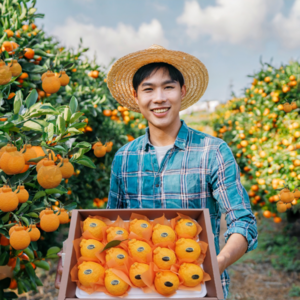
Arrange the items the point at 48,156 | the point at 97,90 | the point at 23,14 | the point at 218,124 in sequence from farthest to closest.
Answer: the point at 218,124, the point at 97,90, the point at 23,14, the point at 48,156

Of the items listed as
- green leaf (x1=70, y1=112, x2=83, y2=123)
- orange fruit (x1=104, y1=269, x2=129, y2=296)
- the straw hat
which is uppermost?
the straw hat

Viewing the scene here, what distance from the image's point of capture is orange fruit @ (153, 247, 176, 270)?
977 mm

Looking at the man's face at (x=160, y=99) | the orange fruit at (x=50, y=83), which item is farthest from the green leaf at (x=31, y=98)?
the man's face at (x=160, y=99)

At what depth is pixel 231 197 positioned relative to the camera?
4.52 ft

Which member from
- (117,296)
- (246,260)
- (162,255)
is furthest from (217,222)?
(246,260)

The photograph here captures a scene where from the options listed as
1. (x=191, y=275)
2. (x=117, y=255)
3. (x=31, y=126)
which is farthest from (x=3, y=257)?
(x=191, y=275)

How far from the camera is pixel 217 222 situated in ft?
5.26

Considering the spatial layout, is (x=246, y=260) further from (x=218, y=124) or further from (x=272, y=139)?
(x=218, y=124)

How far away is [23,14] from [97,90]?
87 cm

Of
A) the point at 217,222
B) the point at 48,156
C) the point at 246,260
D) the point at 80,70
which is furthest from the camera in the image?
the point at 246,260

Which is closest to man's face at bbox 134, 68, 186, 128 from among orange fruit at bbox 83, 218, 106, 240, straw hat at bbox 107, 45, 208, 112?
straw hat at bbox 107, 45, 208, 112

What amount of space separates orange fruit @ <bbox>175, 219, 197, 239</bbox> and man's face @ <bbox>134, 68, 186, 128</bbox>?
2.02 feet

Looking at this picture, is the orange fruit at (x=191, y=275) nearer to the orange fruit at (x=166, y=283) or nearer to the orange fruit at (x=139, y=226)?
the orange fruit at (x=166, y=283)

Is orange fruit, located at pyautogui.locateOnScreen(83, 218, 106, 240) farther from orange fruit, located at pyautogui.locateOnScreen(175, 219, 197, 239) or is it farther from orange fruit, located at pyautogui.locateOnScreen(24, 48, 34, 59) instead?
orange fruit, located at pyautogui.locateOnScreen(24, 48, 34, 59)
